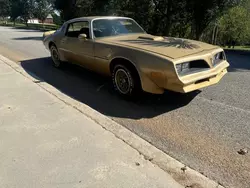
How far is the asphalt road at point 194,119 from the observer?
3001 mm

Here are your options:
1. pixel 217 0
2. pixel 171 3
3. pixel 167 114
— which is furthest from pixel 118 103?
pixel 171 3

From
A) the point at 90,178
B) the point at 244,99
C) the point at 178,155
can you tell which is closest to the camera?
the point at 90,178

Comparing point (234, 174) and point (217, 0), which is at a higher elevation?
point (217, 0)

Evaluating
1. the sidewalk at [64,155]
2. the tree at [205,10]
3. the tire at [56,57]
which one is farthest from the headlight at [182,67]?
the tree at [205,10]

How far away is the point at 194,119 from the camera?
13.5 feet

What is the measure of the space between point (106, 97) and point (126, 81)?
604 mm

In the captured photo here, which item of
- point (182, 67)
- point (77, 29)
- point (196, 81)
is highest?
point (77, 29)

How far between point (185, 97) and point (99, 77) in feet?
7.89

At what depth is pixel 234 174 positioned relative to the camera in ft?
9.11

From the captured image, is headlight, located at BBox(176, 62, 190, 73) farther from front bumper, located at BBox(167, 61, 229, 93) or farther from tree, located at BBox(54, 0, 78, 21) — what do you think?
tree, located at BBox(54, 0, 78, 21)

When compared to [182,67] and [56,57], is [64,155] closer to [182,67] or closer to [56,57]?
[182,67]

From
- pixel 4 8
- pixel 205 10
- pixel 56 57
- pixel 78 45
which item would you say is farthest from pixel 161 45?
pixel 4 8

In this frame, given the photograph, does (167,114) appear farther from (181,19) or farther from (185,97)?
(181,19)

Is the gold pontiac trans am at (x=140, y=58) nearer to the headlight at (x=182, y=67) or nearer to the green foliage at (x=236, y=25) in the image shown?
the headlight at (x=182, y=67)
